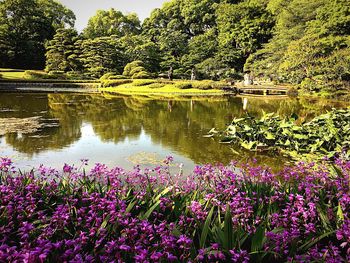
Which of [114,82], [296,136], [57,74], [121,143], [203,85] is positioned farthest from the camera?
[57,74]

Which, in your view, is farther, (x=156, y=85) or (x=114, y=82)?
(x=114, y=82)

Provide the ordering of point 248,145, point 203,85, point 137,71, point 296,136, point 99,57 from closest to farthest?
point 296,136
point 248,145
point 203,85
point 137,71
point 99,57

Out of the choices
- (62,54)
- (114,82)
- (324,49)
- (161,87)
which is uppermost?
(62,54)

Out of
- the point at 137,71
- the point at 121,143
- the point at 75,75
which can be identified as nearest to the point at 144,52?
the point at 137,71

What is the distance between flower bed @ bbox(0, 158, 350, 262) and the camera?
1831 millimetres

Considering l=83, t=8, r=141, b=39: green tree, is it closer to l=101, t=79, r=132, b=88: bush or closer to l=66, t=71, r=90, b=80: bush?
l=66, t=71, r=90, b=80: bush

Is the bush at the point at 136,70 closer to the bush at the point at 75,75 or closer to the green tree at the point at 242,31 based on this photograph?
the bush at the point at 75,75

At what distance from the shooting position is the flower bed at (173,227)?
1831 mm

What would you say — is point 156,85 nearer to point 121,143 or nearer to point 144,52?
point 144,52

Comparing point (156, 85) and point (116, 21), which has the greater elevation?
point (116, 21)

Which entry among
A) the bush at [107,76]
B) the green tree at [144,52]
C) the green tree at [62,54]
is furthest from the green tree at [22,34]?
the bush at [107,76]

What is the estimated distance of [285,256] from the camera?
6.91 ft

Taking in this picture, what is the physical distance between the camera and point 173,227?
211cm

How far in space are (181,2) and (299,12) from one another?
29.8 meters
